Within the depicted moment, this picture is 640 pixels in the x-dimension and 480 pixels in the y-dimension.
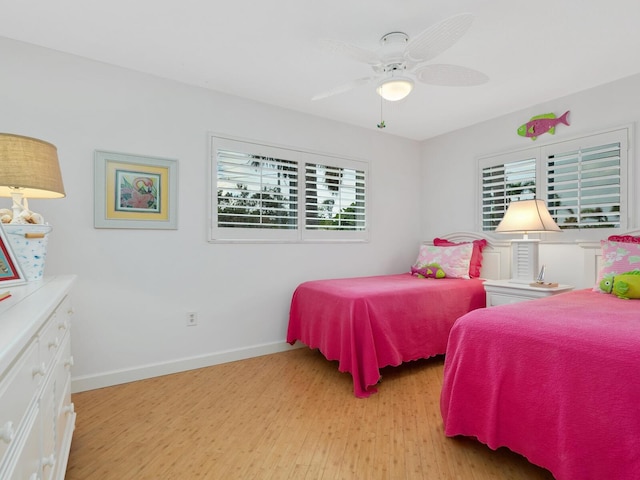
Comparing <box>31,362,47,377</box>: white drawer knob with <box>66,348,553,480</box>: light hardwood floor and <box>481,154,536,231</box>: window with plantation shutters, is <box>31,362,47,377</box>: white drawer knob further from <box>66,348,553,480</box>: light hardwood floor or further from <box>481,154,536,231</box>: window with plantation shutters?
<box>481,154,536,231</box>: window with plantation shutters

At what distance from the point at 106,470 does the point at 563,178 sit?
12.9 ft

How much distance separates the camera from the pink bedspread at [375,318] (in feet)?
8.11

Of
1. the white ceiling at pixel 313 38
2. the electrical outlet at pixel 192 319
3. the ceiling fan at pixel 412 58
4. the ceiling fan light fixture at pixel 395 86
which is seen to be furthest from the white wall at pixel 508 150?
the electrical outlet at pixel 192 319

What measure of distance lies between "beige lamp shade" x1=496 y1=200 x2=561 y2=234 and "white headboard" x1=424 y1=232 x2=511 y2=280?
66 centimetres

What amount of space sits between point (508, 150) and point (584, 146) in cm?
66

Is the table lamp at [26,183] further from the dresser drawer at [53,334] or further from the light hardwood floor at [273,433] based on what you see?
the light hardwood floor at [273,433]

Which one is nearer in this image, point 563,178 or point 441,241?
point 563,178

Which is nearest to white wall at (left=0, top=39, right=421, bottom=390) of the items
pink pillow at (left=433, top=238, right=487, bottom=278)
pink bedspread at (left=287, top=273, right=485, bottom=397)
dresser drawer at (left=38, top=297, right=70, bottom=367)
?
pink bedspread at (left=287, top=273, right=485, bottom=397)

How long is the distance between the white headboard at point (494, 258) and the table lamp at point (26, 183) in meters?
3.69

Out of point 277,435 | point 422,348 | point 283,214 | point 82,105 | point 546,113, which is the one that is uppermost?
point 546,113

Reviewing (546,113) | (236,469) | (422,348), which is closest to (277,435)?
(236,469)

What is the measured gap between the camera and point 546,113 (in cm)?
326

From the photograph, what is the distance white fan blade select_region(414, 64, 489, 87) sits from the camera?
1991mm

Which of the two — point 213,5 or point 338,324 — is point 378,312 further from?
point 213,5
